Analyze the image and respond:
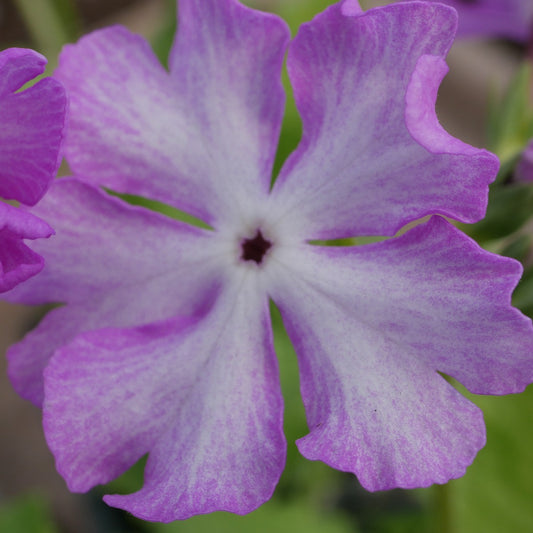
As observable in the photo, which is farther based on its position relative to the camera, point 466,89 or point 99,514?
point 466,89

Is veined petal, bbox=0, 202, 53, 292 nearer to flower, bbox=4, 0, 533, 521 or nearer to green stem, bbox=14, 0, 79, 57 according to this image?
flower, bbox=4, 0, 533, 521

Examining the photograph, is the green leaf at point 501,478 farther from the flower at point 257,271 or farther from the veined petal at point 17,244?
the veined petal at point 17,244

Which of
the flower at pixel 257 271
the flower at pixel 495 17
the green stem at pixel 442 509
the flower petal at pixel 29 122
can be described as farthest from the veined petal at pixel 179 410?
the flower at pixel 495 17

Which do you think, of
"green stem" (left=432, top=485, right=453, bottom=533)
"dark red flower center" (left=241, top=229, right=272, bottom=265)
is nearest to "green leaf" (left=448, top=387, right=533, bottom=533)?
"green stem" (left=432, top=485, right=453, bottom=533)

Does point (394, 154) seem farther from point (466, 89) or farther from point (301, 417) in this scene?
point (466, 89)

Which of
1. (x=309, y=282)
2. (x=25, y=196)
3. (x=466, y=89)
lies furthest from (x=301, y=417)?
(x=466, y=89)

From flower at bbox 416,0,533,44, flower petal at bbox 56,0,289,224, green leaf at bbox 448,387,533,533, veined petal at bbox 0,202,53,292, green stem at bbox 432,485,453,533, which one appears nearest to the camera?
veined petal at bbox 0,202,53,292

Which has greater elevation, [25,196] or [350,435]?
→ [25,196]

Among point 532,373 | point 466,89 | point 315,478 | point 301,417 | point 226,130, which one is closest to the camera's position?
point 532,373
